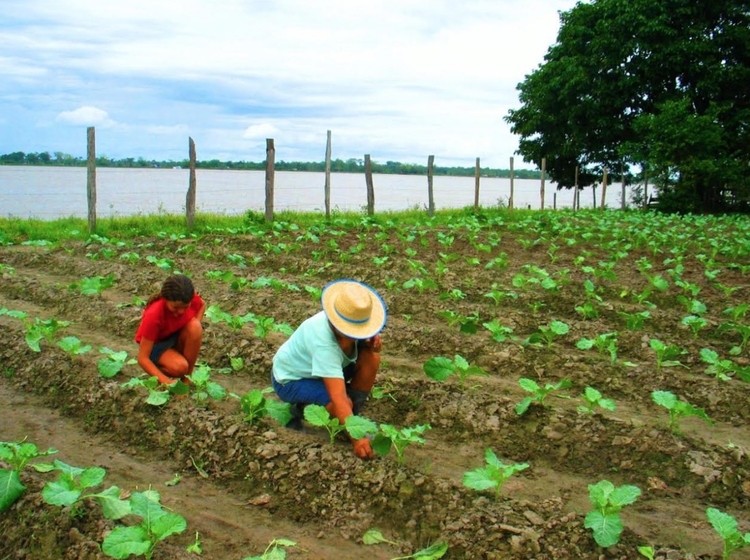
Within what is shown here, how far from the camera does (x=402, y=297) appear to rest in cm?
742

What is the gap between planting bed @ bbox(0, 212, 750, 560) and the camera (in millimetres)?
3086

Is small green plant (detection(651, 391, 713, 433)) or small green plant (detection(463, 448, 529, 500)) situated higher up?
small green plant (detection(651, 391, 713, 433))

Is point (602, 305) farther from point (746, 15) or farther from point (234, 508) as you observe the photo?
point (746, 15)

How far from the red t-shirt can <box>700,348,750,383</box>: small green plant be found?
147 inches

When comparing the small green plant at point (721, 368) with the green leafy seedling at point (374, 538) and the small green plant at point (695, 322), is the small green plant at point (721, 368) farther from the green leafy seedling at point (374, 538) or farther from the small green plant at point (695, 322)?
the green leafy seedling at point (374, 538)

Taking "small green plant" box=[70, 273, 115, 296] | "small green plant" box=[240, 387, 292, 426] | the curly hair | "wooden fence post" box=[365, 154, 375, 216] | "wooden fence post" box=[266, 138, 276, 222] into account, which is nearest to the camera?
"small green plant" box=[240, 387, 292, 426]

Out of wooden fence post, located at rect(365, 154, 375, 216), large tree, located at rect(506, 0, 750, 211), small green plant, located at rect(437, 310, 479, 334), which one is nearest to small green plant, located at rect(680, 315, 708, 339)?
small green plant, located at rect(437, 310, 479, 334)

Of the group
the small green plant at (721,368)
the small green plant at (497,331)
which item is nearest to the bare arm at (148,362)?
the small green plant at (497,331)

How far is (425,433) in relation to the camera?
14.2 feet

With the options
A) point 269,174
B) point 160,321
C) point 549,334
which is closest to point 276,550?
point 160,321

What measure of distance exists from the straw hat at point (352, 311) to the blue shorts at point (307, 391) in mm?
526

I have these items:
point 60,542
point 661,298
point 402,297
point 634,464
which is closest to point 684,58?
point 661,298

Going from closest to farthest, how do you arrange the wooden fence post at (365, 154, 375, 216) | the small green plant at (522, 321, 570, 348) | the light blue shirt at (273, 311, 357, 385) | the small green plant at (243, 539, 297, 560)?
the small green plant at (243, 539, 297, 560)
the light blue shirt at (273, 311, 357, 385)
the small green plant at (522, 321, 570, 348)
the wooden fence post at (365, 154, 375, 216)

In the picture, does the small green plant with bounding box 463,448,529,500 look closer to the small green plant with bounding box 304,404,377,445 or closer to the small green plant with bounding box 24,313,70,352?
the small green plant with bounding box 304,404,377,445
